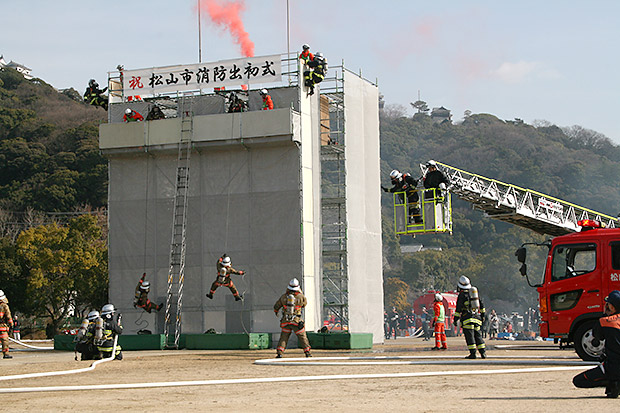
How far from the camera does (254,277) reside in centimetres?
3125

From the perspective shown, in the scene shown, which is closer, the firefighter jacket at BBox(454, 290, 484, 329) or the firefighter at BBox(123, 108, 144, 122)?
the firefighter jacket at BBox(454, 290, 484, 329)

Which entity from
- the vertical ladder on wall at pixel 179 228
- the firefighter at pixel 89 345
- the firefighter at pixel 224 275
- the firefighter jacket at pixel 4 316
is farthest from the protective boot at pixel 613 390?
the vertical ladder on wall at pixel 179 228

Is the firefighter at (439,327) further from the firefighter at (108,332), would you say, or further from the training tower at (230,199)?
the firefighter at (108,332)

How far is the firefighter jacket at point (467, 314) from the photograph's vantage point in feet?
62.8

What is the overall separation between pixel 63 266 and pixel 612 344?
3693 centimetres

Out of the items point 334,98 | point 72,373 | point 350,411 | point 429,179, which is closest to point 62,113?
point 334,98

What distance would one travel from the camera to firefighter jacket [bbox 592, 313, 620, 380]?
11.2 m

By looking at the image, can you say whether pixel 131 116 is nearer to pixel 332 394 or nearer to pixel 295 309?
pixel 295 309

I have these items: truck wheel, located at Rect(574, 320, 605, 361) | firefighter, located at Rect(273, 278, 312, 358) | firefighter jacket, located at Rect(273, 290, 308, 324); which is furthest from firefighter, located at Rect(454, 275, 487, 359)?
firefighter jacket, located at Rect(273, 290, 308, 324)

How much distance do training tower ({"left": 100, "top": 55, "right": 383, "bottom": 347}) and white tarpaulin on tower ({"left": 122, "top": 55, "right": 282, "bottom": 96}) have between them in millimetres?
39

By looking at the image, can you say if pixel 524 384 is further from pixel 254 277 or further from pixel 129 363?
pixel 254 277

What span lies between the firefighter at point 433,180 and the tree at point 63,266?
19.2 meters

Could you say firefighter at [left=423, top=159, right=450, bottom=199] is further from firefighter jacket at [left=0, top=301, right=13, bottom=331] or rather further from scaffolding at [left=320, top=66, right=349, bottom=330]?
firefighter jacket at [left=0, top=301, right=13, bottom=331]

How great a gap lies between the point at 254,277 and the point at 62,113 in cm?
7565
